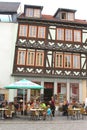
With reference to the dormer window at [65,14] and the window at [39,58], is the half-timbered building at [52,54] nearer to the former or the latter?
the window at [39,58]

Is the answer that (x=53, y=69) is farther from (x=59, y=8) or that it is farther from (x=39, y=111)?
(x=39, y=111)

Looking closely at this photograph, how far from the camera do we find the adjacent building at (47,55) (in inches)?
1172

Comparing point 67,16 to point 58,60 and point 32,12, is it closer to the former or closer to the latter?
point 32,12

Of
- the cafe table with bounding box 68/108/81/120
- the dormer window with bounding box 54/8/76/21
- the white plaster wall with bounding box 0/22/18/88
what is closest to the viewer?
the cafe table with bounding box 68/108/81/120

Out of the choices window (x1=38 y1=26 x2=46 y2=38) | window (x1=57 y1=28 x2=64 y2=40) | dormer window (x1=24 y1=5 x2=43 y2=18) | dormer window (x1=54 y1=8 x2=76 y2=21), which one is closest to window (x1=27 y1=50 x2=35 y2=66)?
window (x1=38 y1=26 x2=46 y2=38)

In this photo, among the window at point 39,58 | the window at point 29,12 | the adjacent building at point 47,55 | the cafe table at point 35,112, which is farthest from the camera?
the window at point 29,12

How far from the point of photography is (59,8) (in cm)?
3234

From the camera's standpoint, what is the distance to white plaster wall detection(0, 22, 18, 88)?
29312mm

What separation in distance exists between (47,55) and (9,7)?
6678 millimetres

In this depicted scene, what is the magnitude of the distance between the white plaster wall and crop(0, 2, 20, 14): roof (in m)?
1.41

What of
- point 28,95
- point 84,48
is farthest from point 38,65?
point 84,48

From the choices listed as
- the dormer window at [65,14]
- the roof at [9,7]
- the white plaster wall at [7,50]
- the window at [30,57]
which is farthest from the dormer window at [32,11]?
the window at [30,57]

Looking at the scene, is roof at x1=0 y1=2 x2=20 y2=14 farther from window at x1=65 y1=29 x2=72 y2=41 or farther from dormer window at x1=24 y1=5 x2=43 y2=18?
window at x1=65 y1=29 x2=72 y2=41

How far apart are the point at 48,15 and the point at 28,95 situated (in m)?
10.1
